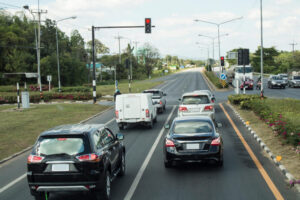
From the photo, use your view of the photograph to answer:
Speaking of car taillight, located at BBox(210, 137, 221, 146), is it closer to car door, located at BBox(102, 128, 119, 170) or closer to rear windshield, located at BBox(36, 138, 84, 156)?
car door, located at BBox(102, 128, 119, 170)

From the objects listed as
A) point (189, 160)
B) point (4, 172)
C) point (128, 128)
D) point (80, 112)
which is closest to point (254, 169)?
point (189, 160)

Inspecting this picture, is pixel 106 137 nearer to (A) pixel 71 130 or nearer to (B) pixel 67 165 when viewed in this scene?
(A) pixel 71 130

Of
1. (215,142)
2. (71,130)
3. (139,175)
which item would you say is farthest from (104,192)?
(215,142)

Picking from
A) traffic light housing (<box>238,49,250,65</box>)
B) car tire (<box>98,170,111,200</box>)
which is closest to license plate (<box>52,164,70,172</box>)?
car tire (<box>98,170,111,200</box>)

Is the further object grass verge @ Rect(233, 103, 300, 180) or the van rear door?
the van rear door

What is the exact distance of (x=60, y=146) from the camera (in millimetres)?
7559

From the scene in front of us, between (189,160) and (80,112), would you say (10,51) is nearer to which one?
(80,112)

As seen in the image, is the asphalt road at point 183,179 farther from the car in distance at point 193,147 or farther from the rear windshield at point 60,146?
the rear windshield at point 60,146

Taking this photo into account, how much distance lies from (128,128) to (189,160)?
10845mm

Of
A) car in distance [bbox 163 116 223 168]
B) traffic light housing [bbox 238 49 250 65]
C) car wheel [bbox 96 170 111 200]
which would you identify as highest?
traffic light housing [bbox 238 49 250 65]

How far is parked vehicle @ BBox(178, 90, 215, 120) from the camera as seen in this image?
727 inches

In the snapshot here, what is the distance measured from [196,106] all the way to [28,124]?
10.1 meters

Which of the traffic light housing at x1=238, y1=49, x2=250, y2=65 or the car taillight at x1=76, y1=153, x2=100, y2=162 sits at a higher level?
the traffic light housing at x1=238, y1=49, x2=250, y2=65

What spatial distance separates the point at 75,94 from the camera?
4238 centimetres
